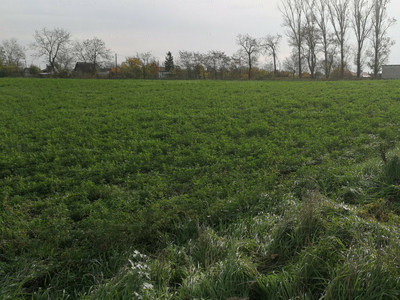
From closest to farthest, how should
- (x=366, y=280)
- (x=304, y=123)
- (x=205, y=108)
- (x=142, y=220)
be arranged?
(x=366, y=280), (x=142, y=220), (x=304, y=123), (x=205, y=108)

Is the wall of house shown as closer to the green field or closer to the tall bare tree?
the tall bare tree

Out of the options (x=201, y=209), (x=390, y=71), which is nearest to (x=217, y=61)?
(x=390, y=71)

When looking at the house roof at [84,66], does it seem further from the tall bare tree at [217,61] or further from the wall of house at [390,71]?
the wall of house at [390,71]

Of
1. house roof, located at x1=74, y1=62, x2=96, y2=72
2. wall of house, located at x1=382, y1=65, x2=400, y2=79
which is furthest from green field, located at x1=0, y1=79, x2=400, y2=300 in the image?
house roof, located at x1=74, y1=62, x2=96, y2=72

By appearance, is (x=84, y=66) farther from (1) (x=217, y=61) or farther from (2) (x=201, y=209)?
(2) (x=201, y=209)

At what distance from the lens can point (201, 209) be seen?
4793 millimetres

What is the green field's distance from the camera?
2.97 m

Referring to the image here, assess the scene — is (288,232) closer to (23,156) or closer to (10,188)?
(10,188)

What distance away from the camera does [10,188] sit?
215 inches

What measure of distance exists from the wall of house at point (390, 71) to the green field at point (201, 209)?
107ft

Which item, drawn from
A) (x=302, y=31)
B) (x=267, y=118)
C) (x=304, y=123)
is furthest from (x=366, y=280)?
(x=302, y=31)

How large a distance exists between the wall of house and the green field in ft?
107

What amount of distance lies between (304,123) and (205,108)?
14.8 feet

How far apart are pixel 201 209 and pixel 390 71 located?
4174cm
